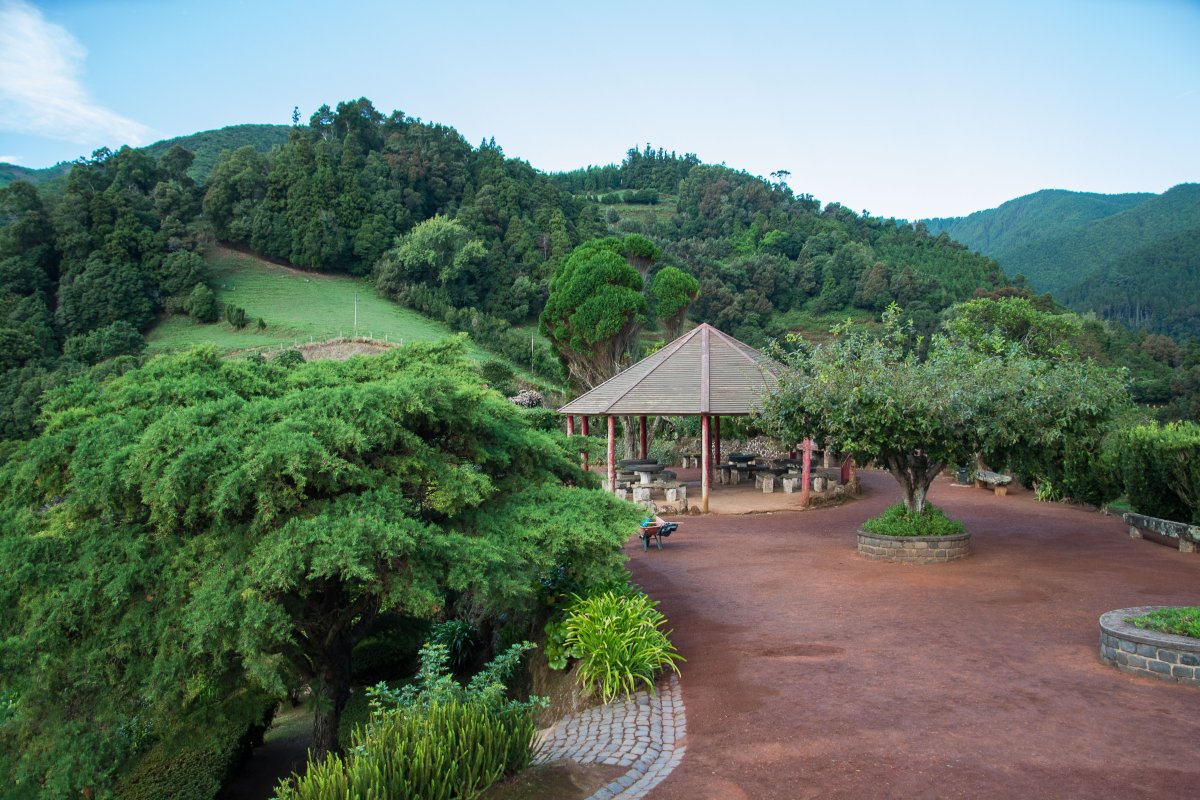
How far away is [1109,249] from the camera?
81250mm

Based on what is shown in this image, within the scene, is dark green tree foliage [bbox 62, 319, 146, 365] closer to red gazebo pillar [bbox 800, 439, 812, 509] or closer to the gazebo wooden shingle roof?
the gazebo wooden shingle roof

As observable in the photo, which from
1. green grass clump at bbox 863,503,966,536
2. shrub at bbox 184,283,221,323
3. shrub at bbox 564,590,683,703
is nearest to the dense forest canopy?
shrub at bbox 184,283,221,323

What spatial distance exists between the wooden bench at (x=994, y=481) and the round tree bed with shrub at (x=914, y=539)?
8.55 m

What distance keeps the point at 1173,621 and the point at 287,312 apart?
47696 millimetres

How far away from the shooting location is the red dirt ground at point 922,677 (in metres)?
5.43

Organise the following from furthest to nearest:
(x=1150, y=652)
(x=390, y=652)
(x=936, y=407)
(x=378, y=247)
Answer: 1. (x=378, y=247)
2. (x=936, y=407)
3. (x=390, y=652)
4. (x=1150, y=652)

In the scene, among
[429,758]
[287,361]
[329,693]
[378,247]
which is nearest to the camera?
[429,758]

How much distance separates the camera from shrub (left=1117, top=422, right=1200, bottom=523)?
13.0 m

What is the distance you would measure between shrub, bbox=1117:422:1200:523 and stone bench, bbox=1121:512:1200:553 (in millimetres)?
340

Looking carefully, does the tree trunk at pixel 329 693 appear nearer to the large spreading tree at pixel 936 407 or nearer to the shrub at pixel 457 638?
the shrub at pixel 457 638

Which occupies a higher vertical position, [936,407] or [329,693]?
[936,407]

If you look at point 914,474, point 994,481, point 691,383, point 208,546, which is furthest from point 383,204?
point 208,546

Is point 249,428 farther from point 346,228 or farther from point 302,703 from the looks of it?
point 346,228

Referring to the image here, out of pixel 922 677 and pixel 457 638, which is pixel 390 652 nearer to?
pixel 457 638
